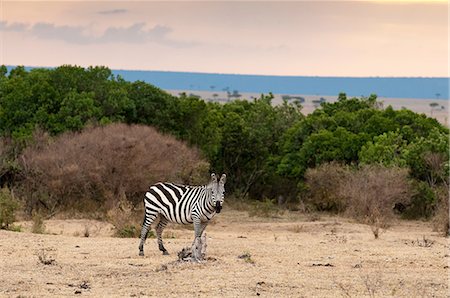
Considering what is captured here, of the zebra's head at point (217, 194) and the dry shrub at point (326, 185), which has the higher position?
the zebra's head at point (217, 194)

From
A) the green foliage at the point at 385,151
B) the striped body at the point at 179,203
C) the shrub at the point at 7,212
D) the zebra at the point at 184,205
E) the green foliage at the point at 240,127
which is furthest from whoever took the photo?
the green foliage at the point at 240,127

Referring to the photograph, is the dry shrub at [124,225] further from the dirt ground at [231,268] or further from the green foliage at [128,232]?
the dirt ground at [231,268]

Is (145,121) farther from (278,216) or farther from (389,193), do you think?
(389,193)

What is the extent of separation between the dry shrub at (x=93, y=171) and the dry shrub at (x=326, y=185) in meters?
8.30

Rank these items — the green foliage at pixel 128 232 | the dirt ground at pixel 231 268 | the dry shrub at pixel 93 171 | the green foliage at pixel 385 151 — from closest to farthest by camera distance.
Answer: the dirt ground at pixel 231 268, the green foliage at pixel 128 232, the dry shrub at pixel 93 171, the green foliage at pixel 385 151

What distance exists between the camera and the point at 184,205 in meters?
19.7

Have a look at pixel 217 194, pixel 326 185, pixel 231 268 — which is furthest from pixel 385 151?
pixel 231 268

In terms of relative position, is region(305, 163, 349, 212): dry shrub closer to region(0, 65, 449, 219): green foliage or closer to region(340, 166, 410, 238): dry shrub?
region(0, 65, 449, 219): green foliage

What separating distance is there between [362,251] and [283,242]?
2982mm

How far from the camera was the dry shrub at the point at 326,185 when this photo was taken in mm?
40781

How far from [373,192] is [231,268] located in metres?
17.7

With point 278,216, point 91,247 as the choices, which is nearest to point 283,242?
point 91,247

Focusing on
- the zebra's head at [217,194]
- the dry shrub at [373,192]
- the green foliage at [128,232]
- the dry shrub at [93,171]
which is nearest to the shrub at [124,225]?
the green foliage at [128,232]

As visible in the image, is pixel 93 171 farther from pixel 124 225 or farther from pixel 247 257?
pixel 247 257
